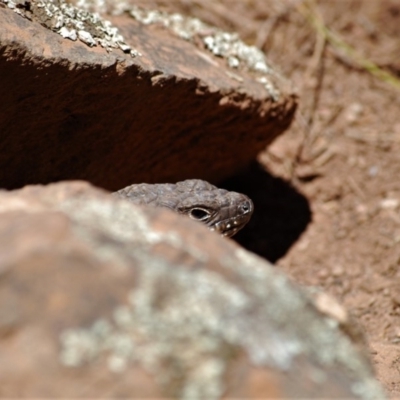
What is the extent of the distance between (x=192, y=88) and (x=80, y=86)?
86 cm

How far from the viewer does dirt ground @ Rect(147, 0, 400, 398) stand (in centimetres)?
530

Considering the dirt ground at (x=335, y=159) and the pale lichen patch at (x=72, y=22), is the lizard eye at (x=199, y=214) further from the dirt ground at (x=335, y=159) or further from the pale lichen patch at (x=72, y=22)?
the dirt ground at (x=335, y=159)

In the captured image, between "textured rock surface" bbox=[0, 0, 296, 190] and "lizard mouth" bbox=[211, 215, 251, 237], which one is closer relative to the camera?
"textured rock surface" bbox=[0, 0, 296, 190]

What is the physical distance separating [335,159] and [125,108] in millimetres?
2746

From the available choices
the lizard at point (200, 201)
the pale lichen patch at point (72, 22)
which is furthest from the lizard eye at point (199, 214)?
the pale lichen patch at point (72, 22)

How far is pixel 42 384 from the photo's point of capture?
197 centimetres

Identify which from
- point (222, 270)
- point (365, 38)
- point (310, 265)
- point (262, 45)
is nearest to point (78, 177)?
point (310, 265)

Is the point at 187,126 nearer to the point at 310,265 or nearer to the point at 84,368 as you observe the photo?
the point at 310,265

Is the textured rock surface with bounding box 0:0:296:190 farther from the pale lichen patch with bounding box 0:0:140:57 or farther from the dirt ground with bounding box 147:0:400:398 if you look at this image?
the dirt ground with bounding box 147:0:400:398

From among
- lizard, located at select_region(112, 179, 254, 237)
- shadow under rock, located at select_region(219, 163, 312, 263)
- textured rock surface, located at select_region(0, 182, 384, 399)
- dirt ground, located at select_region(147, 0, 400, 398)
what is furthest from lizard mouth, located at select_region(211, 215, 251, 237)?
textured rock surface, located at select_region(0, 182, 384, 399)

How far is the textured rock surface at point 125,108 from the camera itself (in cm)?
370

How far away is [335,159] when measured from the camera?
638 centimetres

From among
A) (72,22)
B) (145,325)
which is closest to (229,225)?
(72,22)

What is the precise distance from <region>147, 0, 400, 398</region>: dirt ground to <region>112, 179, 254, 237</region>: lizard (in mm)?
1137
